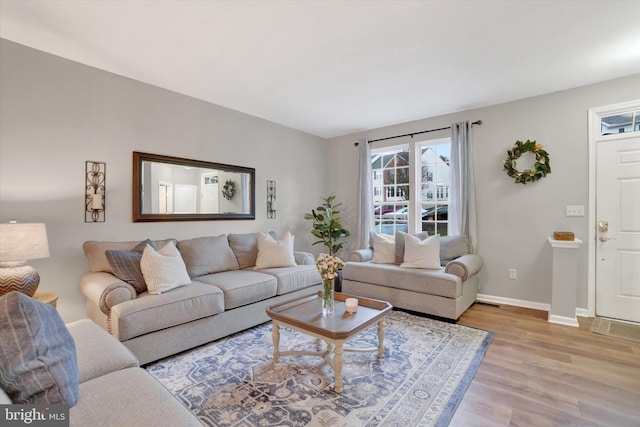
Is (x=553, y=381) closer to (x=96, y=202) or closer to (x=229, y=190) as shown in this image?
(x=229, y=190)

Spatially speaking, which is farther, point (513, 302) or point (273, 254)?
point (513, 302)

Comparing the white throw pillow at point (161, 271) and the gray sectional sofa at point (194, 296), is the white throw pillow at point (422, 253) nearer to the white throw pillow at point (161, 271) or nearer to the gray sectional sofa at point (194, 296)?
the gray sectional sofa at point (194, 296)

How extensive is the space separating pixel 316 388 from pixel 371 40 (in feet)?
8.96

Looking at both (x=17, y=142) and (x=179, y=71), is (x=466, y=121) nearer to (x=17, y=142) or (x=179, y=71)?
(x=179, y=71)

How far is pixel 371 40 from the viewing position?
8.23 feet

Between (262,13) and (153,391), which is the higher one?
(262,13)

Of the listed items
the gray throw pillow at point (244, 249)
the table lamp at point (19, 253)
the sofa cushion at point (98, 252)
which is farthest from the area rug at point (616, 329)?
the table lamp at point (19, 253)

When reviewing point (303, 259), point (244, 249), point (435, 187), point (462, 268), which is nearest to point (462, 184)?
point (435, 187)

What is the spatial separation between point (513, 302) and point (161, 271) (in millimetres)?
4129

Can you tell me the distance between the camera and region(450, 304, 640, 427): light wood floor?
5.80 ft

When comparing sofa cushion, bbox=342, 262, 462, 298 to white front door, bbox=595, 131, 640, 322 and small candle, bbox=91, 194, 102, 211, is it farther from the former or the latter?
small candle, bbox=91, 194, 102, 211

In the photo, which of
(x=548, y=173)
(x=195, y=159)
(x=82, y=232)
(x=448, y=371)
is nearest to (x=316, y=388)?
(x=448, y=371)

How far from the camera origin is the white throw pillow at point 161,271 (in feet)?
8.46

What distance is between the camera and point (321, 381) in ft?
6.91
